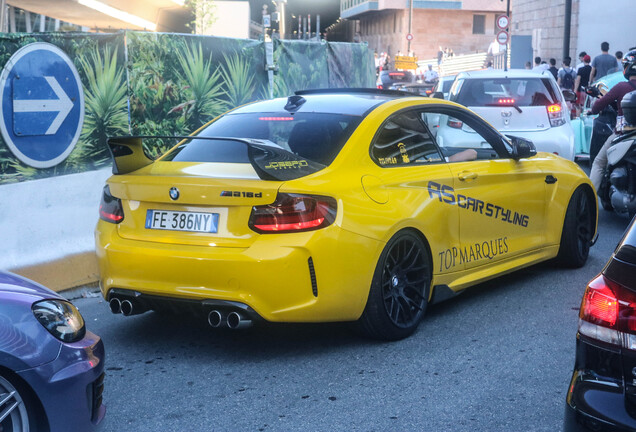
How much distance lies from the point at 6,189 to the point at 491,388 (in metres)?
3.97

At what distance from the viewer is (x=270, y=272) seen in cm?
475

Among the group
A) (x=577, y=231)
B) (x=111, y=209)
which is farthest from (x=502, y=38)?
(x=111, y=209)

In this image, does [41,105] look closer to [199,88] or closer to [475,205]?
[199,88]

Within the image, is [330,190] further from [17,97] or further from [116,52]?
[116,52]

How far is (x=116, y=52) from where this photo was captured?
25.6 ft

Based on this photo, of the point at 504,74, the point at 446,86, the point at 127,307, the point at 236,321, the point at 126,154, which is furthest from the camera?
the point at 446,86

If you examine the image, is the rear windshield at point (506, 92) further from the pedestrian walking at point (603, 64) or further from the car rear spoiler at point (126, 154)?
the pedestrian walking at point (603, 64)

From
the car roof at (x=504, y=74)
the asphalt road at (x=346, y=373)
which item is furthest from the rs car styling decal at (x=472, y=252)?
the car roof at (x=504, y=74)

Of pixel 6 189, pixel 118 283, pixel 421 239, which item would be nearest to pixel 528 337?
pixel 421 239

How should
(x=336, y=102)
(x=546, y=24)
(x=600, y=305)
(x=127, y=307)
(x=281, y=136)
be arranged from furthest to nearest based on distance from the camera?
(x=546, y=24)
(x=336, y=102)
(x=281, y=136)
(x=127, y=307)
(x=600, y=305)

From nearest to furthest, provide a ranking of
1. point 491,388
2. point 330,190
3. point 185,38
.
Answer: point 491,388
point 330,190
point 185,38

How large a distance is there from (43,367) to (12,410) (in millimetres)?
182

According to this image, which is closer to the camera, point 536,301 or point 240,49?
point 536,301

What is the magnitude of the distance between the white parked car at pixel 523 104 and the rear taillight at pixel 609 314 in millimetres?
9007
